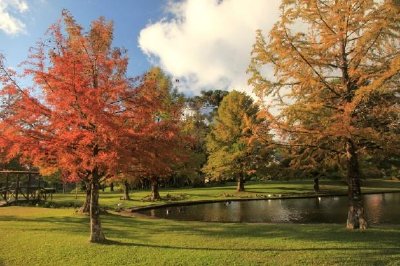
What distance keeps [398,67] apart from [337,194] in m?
33.2

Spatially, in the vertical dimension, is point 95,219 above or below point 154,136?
below

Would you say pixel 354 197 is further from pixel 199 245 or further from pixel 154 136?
pixel 154 136

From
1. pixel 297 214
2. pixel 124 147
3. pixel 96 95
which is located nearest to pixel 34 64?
pixel 96 95

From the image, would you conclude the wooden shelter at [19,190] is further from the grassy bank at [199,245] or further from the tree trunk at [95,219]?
the tree trunk at [95,219]

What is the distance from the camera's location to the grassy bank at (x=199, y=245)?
11.0 m

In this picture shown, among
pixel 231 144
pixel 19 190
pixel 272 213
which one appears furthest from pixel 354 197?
pixel 231 144

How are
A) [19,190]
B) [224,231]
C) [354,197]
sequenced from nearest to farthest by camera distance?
[354,197]
[224,231]
[19,190]

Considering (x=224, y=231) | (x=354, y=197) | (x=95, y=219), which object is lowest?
(x=224, y=231)

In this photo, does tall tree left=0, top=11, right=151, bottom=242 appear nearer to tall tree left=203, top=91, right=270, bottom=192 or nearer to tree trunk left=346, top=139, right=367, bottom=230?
tree trunk left=346, top=139, right=367, bottom=230

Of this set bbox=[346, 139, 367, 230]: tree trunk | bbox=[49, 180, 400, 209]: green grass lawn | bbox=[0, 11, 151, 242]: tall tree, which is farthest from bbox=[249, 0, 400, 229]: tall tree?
bbox=[49, 180, 400, 209]: green grass lawn

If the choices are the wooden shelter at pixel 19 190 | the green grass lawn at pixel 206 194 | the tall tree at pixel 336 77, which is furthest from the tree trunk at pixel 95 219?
the wooden shelter at pixel 19 190

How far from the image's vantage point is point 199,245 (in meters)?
13.1

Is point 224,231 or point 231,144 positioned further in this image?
point 231,144

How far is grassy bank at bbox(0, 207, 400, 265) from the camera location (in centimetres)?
1100
